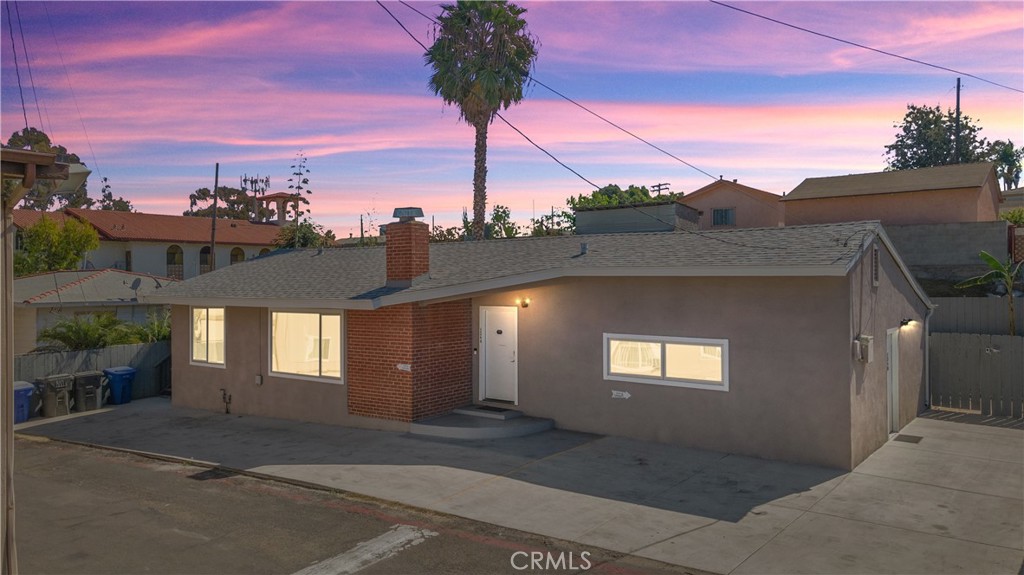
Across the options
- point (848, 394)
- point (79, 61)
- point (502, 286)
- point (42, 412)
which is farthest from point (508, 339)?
point (79, 61)

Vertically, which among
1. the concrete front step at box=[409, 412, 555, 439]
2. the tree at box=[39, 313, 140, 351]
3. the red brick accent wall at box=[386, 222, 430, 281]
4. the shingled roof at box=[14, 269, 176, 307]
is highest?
the red brick accent wall at box=[386, 222, 430, 281]

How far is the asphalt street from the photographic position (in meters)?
6.85

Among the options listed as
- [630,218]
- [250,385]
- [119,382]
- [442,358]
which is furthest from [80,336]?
[630,218]

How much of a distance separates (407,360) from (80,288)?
719 inches

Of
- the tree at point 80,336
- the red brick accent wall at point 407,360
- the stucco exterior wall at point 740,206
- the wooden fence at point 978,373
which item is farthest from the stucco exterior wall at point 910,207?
the tree at point 80,336

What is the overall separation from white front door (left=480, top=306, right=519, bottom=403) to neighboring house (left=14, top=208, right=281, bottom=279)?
2780 centimetres

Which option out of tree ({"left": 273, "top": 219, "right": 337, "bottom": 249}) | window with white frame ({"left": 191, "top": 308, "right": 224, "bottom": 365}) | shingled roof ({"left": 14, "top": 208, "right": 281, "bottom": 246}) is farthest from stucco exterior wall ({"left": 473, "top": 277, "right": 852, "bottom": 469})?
shingled roof ({"left": 14, "top": 208, "right": 281, "bottom": 246})

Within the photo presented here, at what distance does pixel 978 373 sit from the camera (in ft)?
48.1

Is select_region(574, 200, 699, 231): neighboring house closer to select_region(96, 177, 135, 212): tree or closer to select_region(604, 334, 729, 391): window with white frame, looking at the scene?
select_region(604, 334, 729, 391): window with white frame

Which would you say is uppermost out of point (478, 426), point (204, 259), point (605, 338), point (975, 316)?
point (204, 259)

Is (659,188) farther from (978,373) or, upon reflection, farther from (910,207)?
(978,373)

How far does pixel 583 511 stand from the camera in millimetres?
8359

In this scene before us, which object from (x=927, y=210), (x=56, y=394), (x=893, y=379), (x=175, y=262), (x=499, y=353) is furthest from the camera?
(x=175, y=262)

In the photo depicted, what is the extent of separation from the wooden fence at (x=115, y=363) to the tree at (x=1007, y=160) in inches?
2397
